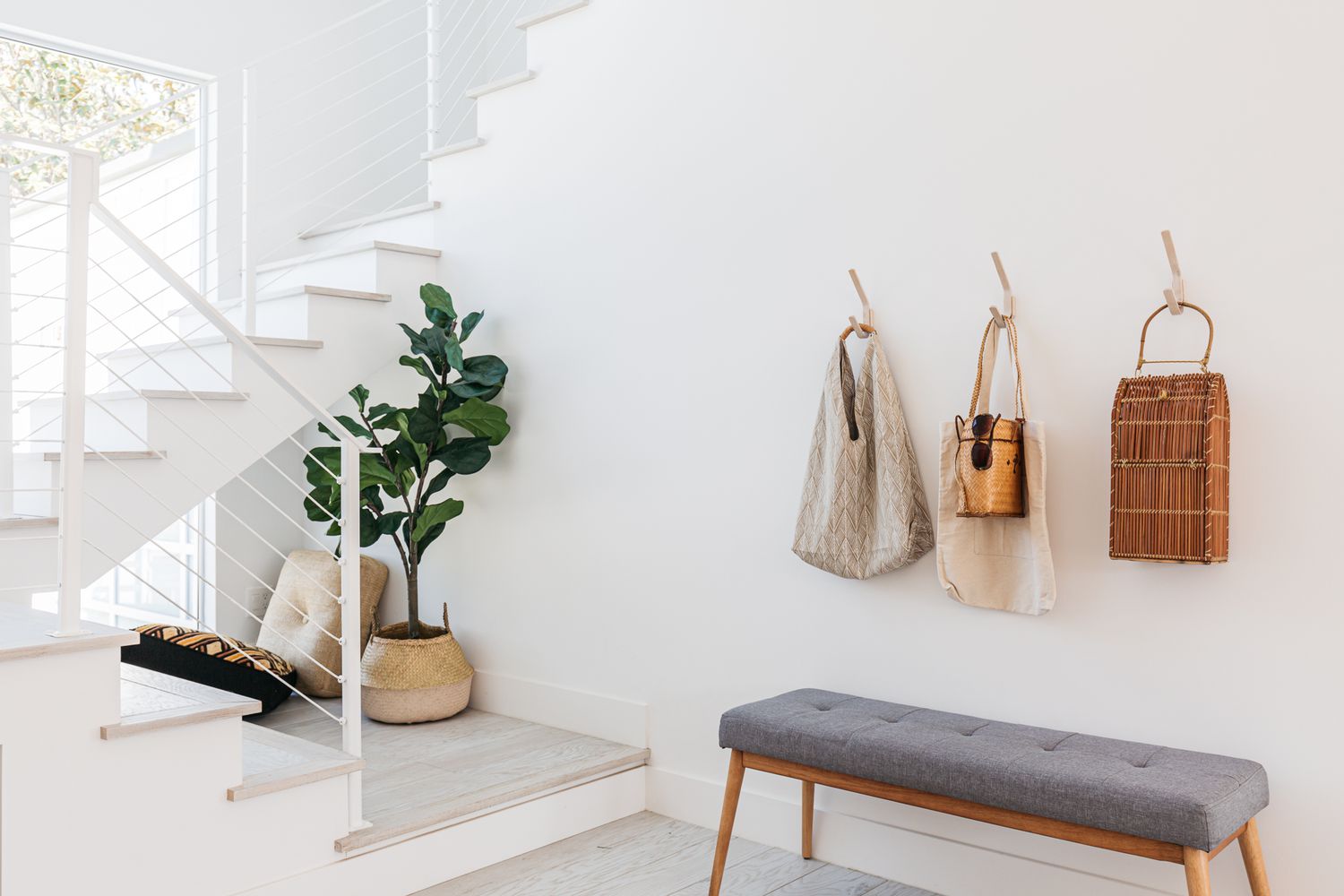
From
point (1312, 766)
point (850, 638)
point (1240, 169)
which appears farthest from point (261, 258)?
point (1312, 766)

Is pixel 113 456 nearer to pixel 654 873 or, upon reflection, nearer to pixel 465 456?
pixel 465 456

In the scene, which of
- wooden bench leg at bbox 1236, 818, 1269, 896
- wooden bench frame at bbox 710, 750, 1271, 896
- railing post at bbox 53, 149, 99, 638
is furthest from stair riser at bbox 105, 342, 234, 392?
wooden bench leg at bbox 1236, 818, 1269, 896

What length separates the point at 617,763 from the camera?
10.2ft

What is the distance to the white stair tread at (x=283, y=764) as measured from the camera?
230cm

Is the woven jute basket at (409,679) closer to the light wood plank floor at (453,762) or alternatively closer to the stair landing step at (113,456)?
the light wood plank floor at (453,762)

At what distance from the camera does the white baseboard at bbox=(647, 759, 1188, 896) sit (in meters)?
2.30

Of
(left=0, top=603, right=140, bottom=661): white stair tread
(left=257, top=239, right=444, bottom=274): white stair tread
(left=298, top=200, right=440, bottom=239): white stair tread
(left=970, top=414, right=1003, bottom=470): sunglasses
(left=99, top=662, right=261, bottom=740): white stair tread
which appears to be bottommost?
(left=99, top=662, right=261, bottom=740): white stair tread

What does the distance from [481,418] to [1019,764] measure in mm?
2050

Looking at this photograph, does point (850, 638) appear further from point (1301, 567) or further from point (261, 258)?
point (261, 258)

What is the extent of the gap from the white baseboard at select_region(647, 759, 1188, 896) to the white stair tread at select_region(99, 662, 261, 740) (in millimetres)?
1363

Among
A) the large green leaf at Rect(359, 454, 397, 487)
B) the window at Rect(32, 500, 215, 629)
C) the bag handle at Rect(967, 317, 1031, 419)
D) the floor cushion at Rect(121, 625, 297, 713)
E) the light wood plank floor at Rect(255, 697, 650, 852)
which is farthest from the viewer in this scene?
the window at Rect(32, 500, 215, 629)

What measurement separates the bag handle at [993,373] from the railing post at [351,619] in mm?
1488

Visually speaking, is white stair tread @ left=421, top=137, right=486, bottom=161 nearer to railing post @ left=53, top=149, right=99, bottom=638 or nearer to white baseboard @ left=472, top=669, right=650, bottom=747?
railing post @ left=53, top=149, right=99, bottom=638

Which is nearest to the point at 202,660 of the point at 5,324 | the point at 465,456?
the point at 465,456
